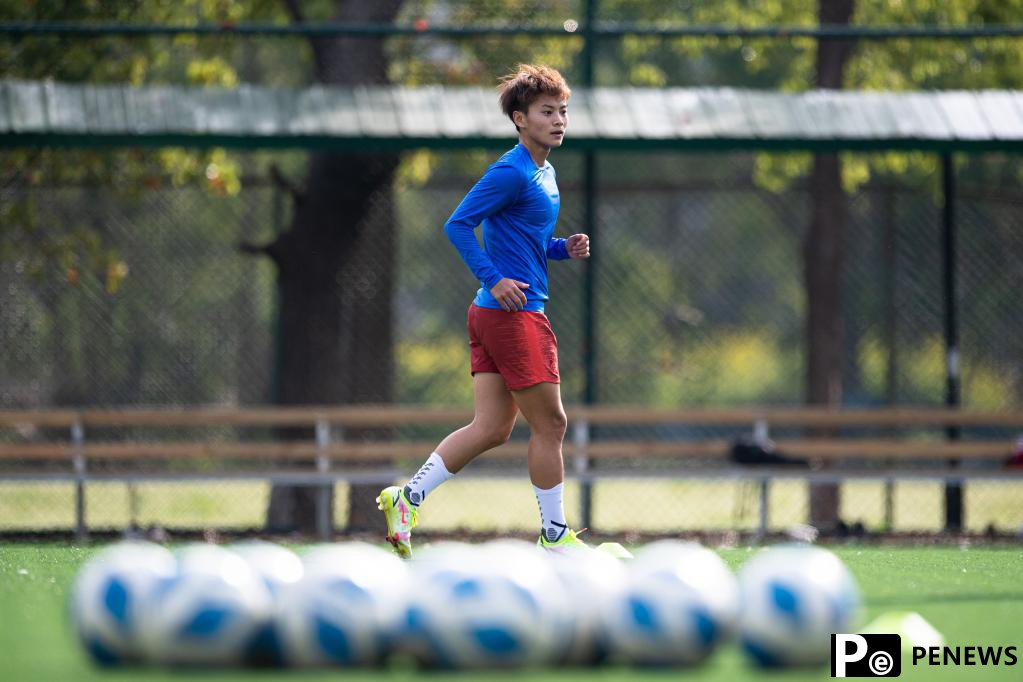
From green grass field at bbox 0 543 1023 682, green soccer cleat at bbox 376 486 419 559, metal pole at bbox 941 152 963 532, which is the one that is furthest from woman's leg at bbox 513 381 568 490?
metal pole at bbox 941 152 963 532

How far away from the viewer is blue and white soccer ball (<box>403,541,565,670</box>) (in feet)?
12.1

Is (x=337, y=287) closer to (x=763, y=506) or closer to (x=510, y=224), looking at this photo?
(x=763, y=506)

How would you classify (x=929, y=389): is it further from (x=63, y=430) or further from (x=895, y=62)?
(x=63, y=430)

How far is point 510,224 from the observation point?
21.5 ft

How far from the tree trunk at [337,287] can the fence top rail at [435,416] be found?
0.63 meters

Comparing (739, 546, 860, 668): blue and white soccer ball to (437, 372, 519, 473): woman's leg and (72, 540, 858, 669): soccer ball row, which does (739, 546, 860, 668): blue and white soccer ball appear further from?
(437, 372, 519, 473): woman's leg

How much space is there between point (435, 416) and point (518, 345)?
355 centimetres

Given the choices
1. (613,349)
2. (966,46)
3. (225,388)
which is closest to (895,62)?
(966,46)

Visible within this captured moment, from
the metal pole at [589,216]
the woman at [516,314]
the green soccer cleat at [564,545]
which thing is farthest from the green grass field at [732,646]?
the metal pole at [589,216]

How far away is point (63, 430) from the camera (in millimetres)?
11727

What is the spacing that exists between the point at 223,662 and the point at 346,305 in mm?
7151

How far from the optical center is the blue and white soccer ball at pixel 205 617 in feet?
12.2

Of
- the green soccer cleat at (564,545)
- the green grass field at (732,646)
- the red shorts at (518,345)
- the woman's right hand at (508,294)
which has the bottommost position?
the green grass field at (732,646)

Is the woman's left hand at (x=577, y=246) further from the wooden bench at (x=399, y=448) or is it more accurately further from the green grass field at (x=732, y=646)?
the wooden bench at (x=399, y=448)
